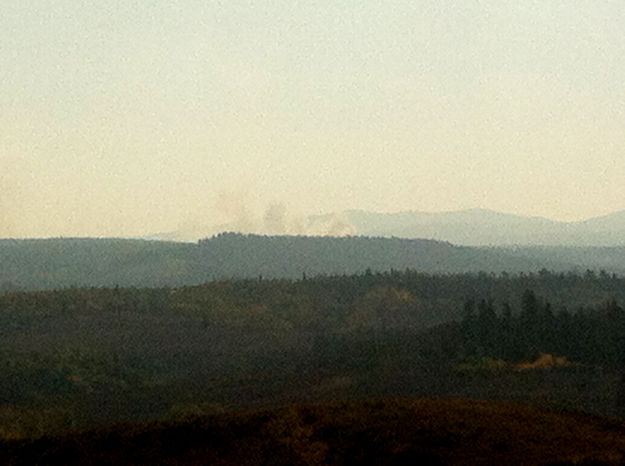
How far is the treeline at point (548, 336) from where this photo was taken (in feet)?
387

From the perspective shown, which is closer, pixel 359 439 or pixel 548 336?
pixel 359 439

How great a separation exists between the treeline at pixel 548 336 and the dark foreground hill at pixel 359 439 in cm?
6169

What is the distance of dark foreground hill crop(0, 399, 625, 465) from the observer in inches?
1890

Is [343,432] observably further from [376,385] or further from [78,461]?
[376,385]

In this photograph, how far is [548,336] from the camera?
400 ft

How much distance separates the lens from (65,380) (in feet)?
495

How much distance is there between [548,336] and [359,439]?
248ft

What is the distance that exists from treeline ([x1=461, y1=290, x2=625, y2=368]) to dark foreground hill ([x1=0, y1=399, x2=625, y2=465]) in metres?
61.7

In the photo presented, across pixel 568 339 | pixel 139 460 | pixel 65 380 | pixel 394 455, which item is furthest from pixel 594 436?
pixel 65 380

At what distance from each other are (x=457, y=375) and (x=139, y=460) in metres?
71.4

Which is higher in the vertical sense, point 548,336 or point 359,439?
point 548,336

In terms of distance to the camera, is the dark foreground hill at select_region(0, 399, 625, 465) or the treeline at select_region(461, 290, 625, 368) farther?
the treeline at select_region(461, 290, 625, 368)

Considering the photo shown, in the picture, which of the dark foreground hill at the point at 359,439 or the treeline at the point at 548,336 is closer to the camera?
the dark foreground hill at the point at 359,439

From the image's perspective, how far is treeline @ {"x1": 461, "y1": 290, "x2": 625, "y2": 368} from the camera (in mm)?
117875
